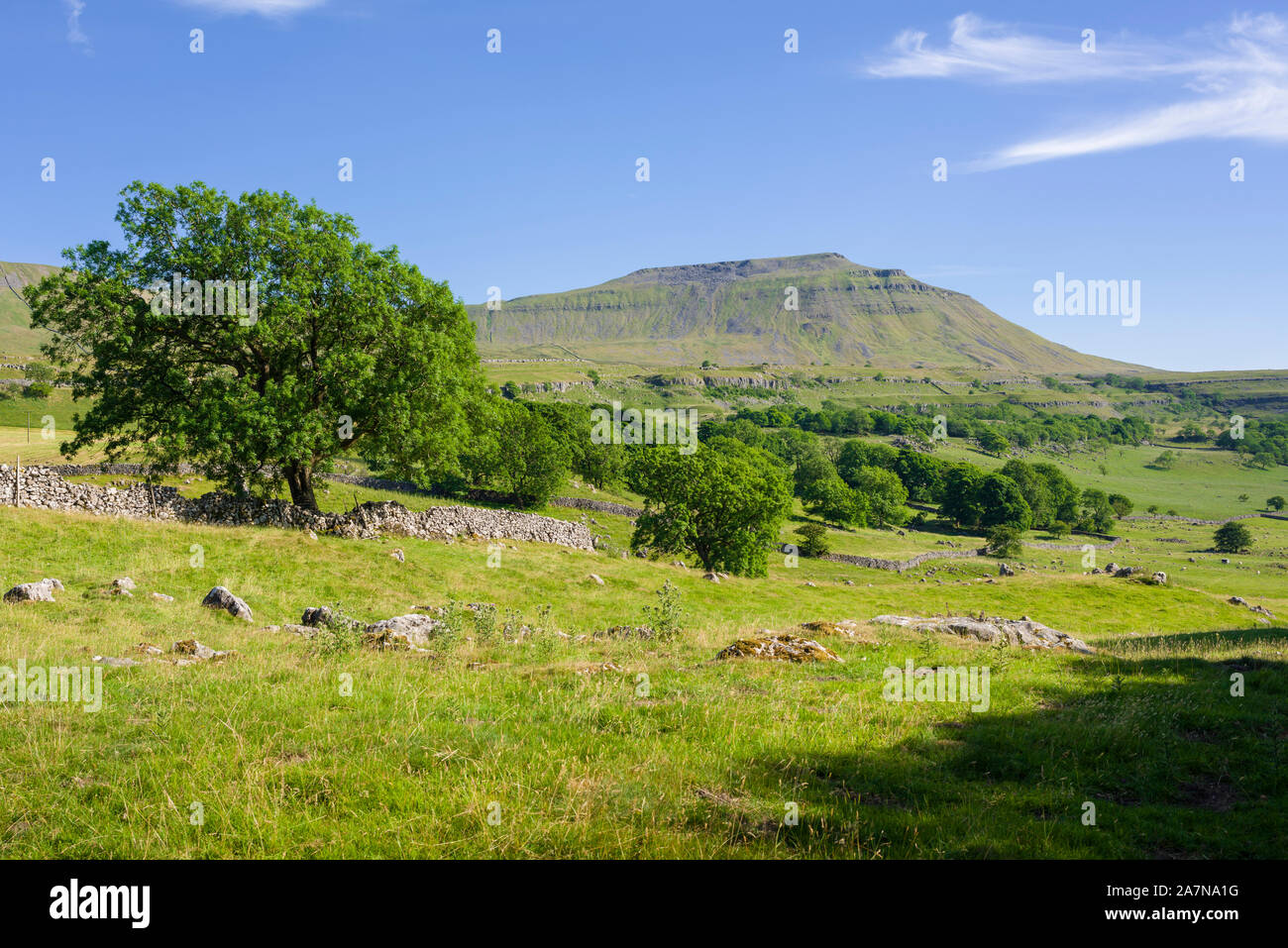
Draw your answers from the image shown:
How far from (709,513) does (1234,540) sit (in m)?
123

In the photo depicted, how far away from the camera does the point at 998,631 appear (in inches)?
831

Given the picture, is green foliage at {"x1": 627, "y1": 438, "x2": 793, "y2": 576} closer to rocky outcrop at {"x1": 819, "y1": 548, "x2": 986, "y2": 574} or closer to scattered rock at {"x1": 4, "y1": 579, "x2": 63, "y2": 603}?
rocky outcrop at {"x1": 819, "y1": 548, "x2": 986, "y2": 574}

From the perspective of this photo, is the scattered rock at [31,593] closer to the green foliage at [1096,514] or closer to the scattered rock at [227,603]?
the scattered rock at [227,603]

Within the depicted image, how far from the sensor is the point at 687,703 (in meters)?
10.2

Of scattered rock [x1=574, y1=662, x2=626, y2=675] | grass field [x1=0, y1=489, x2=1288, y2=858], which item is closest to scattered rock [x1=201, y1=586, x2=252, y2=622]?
grass field [x1=0, y1=489, x2=1288, y2=858]

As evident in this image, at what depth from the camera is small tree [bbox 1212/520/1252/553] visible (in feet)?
420

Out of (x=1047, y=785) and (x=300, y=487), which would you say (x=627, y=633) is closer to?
(x=1047, y=785)

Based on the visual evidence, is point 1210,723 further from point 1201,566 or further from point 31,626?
point 1201,566

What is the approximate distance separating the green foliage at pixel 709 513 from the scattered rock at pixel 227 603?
4260 cm

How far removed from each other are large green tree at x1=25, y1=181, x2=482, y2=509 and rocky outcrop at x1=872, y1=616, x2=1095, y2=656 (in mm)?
23400
